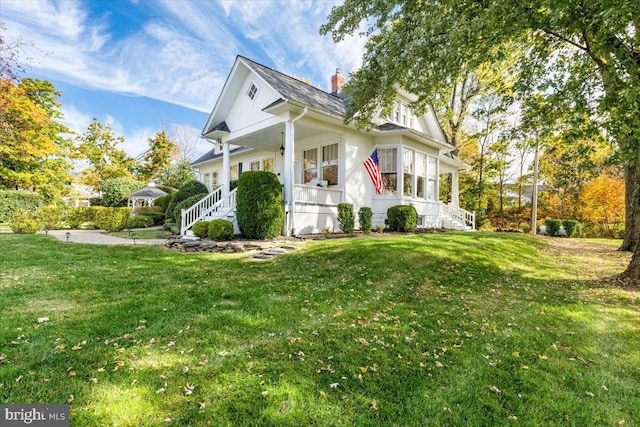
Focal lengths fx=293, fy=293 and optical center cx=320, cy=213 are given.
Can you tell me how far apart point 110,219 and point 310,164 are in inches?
433

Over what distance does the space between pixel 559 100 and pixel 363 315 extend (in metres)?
7.15

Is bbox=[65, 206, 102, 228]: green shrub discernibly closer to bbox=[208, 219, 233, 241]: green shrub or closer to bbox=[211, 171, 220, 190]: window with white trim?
bbox=[211, 171, 220, 190]: window with white trim

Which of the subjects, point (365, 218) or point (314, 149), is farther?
point (314, 149)

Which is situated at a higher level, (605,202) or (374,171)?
(374,171)

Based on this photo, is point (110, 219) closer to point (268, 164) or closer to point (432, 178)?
point (268, 164)

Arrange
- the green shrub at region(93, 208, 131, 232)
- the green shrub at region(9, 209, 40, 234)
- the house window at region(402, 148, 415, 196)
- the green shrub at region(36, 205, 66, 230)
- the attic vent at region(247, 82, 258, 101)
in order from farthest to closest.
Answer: the green shrub at region(93, 208, 131, 232) → the green shrub at region(36, 205, 66, 230) → the house window at region(402, 148, 415, 196) → the green shrub at region(9, 209, 40, 234) → the attic vent at region(247, 82, 258, 101)

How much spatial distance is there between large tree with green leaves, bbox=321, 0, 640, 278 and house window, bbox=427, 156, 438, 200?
21.7 feet

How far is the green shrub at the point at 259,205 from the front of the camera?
9.38 meters

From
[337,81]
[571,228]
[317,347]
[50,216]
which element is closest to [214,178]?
[50,216]

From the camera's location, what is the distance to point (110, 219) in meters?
15.4

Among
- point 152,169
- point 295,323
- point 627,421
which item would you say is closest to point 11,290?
point 295,323

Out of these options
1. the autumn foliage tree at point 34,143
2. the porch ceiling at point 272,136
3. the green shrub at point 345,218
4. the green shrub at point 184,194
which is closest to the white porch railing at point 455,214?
the green shrub at point 345,218

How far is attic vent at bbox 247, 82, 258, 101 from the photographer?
38.7 feet

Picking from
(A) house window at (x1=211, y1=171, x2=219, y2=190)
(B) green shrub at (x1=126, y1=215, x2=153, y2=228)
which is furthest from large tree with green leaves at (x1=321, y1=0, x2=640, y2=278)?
(A) house window at (x1=211, y1=171, x2=219, y2=190)
